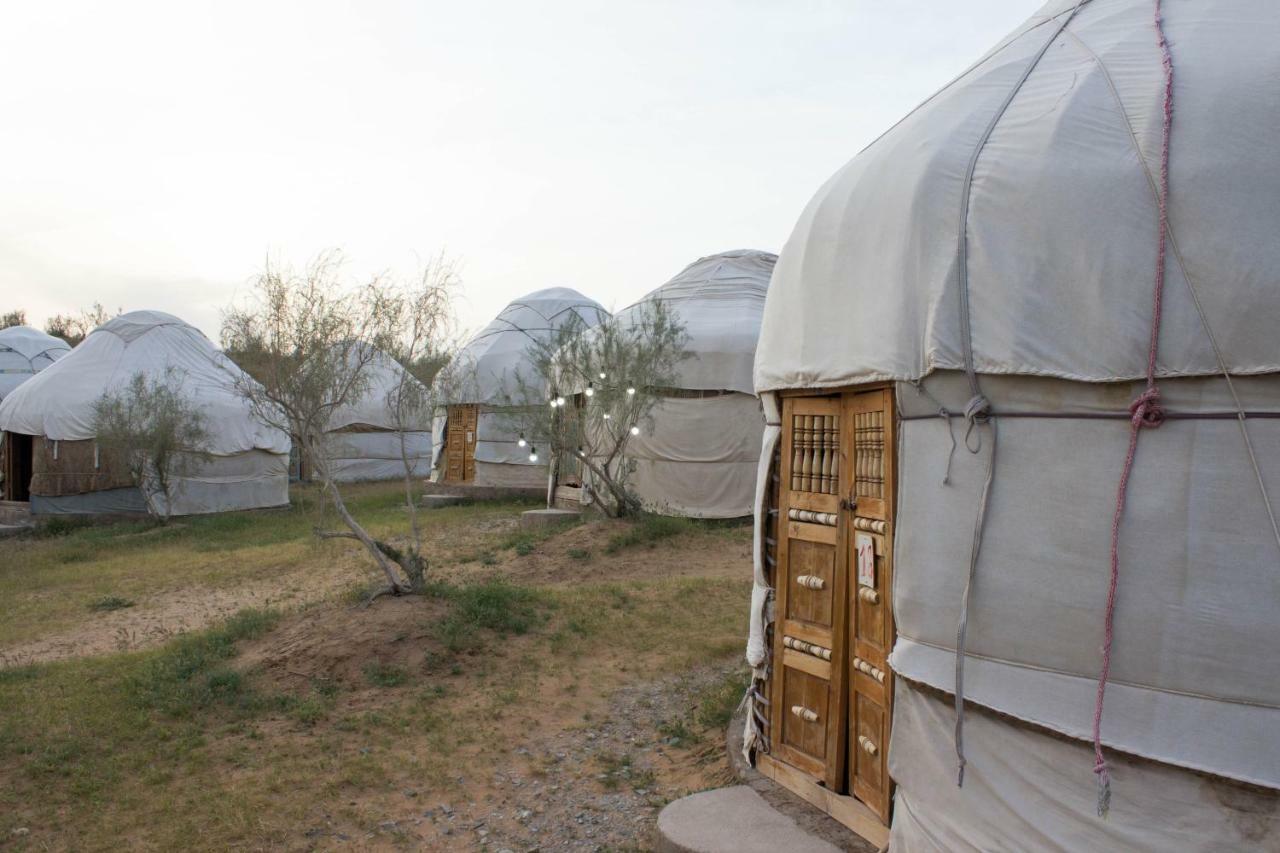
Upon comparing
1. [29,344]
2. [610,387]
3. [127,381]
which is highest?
[29,344]

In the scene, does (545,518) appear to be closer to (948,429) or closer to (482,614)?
(482,614)

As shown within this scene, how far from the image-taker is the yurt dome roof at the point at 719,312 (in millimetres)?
12195

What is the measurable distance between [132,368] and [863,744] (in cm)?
1638

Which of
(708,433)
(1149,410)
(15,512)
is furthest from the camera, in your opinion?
(15,512)

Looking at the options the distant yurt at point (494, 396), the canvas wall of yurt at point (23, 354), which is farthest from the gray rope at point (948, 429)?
the canvas wall of yurt at point (23, 354)

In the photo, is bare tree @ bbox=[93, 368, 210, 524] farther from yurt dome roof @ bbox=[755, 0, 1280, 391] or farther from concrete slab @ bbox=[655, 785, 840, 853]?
yurt dome roof @ bbox=[755, 0, 1280, 391]

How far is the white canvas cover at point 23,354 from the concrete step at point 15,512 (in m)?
9.47

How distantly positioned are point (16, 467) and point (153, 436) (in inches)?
176

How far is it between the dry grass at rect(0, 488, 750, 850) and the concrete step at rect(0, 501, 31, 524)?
7.15 metres

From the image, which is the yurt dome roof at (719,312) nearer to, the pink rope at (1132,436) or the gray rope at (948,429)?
the gray rope at (948,429)

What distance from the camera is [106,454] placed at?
1497cm

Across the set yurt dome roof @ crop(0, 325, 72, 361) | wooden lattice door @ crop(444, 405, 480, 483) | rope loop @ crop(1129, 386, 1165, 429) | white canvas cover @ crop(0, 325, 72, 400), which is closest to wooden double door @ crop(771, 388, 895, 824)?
rope loop @ crop(1129, 386, 1165, 429)

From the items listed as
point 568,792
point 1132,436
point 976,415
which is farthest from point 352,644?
point 1132,436

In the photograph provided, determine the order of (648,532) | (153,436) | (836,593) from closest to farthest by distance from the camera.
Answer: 1. (836,593)
2. (648,532)
3. (153,436)
